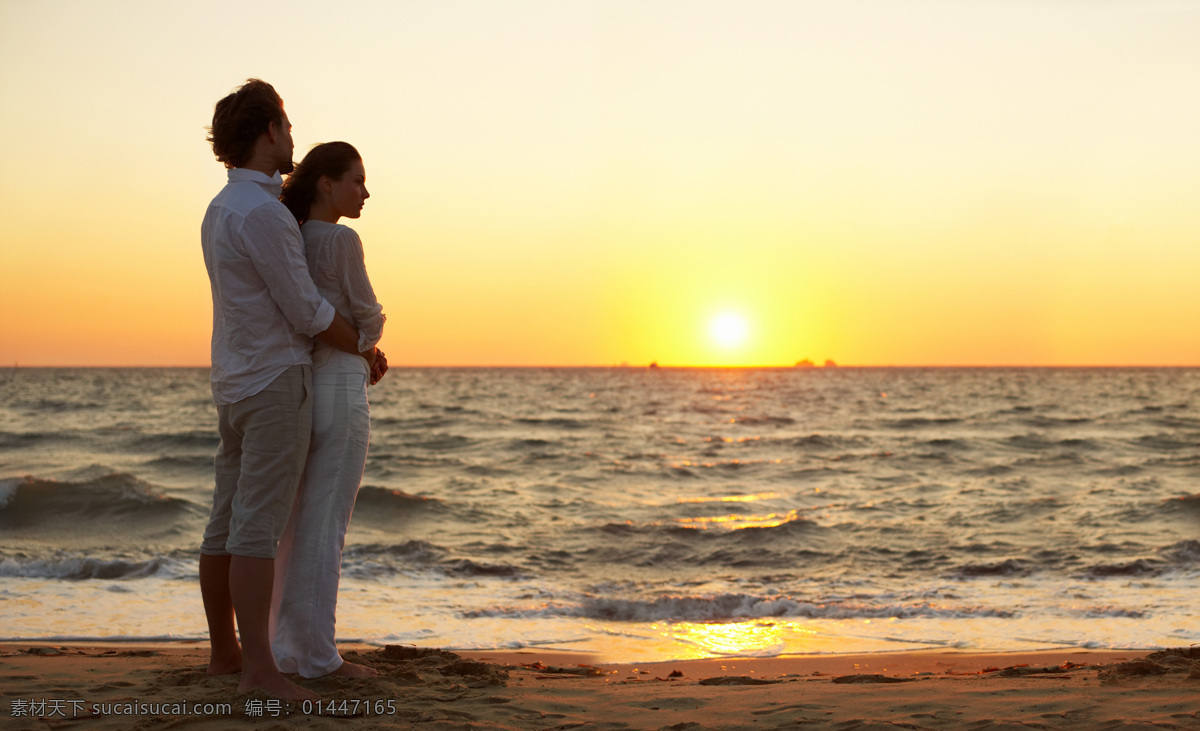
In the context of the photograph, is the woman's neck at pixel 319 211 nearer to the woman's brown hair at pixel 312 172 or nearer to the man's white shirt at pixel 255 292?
the woman's brown hair at pixel 312 172

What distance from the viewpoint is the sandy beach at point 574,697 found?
2.91 metres

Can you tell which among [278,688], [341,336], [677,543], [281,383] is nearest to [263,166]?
[341,336]

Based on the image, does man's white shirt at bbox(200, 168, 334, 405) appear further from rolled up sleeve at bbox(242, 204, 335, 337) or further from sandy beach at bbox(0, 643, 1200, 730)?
sandy beach at bbox(0, 643, 1200, 730)

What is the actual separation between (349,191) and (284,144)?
267mm

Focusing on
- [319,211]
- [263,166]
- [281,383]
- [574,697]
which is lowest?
[574,697]

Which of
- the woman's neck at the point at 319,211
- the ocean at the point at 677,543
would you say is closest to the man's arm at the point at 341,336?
the woman's neck at the point at 319,211

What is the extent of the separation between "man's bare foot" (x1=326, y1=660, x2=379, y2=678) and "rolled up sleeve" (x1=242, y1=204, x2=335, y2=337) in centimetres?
127

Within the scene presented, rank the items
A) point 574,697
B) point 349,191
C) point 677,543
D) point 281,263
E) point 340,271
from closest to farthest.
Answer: point 281,263 < point 340,271 < point 349,191 < point 574,697 < point 677,543

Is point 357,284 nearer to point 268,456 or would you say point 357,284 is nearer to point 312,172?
point 312,172

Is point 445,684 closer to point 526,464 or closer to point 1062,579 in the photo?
point 1062,579

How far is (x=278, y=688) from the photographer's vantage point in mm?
2928

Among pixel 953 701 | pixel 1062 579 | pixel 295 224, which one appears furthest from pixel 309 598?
pixel 1062 579

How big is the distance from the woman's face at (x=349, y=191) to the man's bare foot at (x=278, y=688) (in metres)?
1.62

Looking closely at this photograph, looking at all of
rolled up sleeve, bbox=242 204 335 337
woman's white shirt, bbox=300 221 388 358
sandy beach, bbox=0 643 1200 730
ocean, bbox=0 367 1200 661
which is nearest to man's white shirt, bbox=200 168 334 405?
rolled up sleeve, bbox=242 204 335 337
